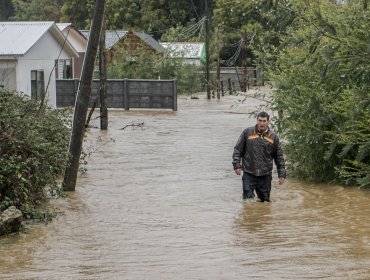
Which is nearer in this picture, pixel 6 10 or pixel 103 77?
pixel 103 77

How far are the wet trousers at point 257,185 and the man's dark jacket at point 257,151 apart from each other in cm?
15

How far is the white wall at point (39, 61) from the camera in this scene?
3378 centimetres

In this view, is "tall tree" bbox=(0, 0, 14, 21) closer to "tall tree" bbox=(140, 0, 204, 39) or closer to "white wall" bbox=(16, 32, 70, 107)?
"tall tree" bbox=(140, 0, 204, 39)

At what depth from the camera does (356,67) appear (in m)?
7.47

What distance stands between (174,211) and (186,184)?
3.55 metres

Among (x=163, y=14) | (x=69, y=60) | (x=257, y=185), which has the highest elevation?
(x=163, y=14)

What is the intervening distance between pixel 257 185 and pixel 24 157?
374cm

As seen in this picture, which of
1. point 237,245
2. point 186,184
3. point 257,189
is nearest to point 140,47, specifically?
point 186,184

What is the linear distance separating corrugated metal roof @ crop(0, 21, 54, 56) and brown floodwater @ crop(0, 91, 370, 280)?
12.8m

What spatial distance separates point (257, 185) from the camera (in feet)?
46.8

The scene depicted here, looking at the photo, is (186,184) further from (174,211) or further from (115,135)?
(115,135)

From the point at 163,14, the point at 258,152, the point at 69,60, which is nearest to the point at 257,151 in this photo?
the point at 258,152

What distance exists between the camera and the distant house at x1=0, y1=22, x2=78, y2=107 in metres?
33.6

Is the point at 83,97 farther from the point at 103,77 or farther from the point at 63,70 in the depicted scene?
the point at 63,70
